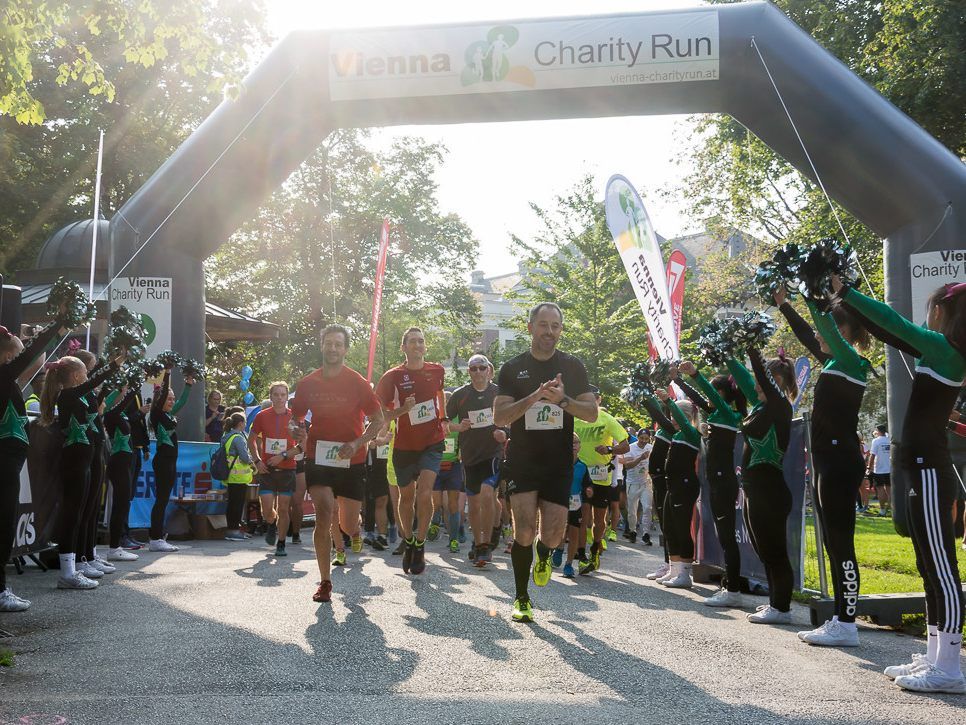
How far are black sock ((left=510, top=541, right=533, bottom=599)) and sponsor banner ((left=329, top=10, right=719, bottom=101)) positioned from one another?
768cm

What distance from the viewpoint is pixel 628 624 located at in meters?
7.24

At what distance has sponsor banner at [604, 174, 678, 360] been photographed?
11617mm

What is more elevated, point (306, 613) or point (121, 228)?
point (121, 228)

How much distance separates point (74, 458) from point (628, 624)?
192 inches

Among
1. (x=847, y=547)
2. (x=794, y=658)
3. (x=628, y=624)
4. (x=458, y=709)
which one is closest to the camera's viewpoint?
(x=458, y=709)

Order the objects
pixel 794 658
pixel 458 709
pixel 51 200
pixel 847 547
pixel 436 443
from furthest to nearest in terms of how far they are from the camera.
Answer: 1. pixel 51 200
2. pixel 436 443
3. pixel 847 547
4. pixel 794 658
5. pixel 458 709

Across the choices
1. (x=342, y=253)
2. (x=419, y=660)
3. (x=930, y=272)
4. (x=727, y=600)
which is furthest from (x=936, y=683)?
(x=342, y=253)

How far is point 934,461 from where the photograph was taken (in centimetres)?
522

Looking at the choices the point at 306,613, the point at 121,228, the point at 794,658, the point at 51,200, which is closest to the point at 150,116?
the point at 51,200

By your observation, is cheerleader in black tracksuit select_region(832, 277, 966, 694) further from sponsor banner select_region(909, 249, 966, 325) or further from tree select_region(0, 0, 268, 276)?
tree select_region(0, 0, 268, 276)

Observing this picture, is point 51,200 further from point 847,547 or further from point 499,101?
point 847,547

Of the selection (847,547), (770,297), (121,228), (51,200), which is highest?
(51,200)

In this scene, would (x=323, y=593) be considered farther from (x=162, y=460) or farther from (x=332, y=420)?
(x=162, y=460)

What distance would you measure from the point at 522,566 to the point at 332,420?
2061 mm
